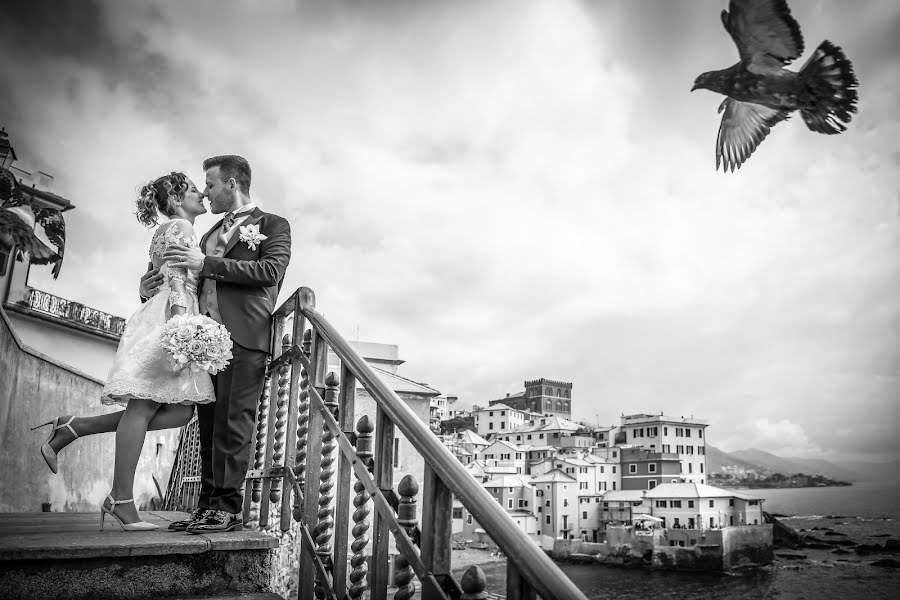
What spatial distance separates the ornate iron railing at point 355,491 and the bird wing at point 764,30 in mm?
5108

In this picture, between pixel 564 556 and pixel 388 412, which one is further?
→ pixel 564 556

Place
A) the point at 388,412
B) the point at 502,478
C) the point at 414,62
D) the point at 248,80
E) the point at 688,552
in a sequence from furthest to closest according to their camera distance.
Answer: the point at 502,478
the point at 688,552
the point at 414,62
the point at 248,80
the point at 388,412

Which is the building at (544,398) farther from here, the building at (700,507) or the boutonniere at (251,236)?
the boutonniere at (251,236)

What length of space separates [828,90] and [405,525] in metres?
5.77

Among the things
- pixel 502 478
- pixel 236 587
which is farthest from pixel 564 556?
pixel 236 587

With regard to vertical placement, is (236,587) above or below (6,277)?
below

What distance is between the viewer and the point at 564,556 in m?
43.8

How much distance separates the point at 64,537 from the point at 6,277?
14.6 m

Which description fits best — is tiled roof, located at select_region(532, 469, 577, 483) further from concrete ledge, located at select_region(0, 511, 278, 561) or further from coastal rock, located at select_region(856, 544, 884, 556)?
concrete ledge, located at select_region(0, 511, 278, 561)

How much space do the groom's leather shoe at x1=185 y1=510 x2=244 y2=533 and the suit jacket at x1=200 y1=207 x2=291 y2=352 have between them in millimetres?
710

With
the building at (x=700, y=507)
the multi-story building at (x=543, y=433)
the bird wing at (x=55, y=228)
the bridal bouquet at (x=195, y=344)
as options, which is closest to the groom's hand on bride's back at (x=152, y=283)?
the bridal bouquet at (x=195, y=344)

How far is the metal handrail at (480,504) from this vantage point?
1038 millimetres

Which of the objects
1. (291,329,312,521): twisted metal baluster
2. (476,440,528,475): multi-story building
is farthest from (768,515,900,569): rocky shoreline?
(291,329,312,521): twisted metal baluster

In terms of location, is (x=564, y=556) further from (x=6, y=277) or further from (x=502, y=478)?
(x=6, y=277)
